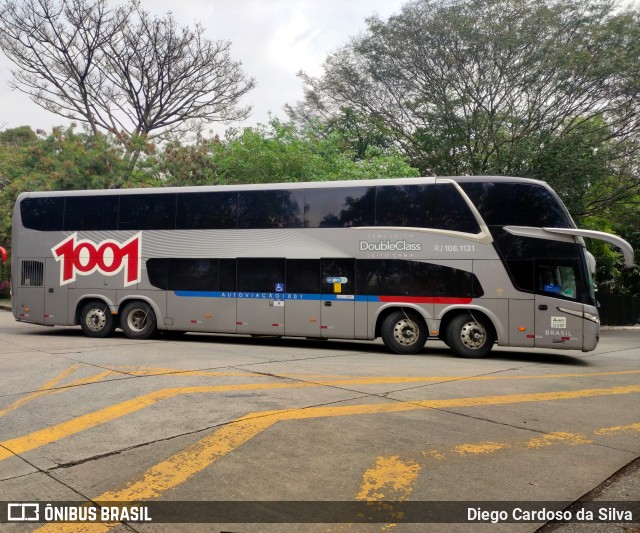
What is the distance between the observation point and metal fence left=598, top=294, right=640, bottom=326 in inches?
1314

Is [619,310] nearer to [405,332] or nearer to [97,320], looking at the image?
[405,332]

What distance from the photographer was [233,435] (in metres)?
5.59

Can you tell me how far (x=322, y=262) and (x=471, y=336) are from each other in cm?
366

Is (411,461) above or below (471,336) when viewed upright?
below

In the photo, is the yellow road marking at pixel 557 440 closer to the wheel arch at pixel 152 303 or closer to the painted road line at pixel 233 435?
the painted road line at pixel 233 435

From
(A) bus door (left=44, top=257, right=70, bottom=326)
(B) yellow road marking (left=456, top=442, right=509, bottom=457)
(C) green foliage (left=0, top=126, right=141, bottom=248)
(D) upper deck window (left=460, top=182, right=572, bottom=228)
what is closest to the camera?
(B) yellow road marking (left=456, top=442, right=509, bottom=457)

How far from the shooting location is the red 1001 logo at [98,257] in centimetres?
1487

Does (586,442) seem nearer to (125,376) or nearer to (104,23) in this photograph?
(125,376)

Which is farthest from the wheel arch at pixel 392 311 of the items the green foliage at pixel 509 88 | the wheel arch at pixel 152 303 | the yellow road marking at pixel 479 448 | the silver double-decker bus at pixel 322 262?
the green foliage at pixel 509 88

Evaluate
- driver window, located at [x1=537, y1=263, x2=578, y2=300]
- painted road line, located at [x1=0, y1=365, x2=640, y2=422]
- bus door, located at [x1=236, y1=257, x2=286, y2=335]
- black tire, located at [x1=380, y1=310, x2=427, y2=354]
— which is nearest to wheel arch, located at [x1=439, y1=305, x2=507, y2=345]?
black tire, located at [x1=380, y1=310, x2=427, y2=354]

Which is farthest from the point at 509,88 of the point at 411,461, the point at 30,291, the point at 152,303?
the point at 411,461

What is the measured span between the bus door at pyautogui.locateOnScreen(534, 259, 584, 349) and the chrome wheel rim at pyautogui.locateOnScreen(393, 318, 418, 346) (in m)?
2.54

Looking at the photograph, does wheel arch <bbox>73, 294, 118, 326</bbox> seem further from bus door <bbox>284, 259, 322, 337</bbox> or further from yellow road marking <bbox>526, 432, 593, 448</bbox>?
yellow road marking <bbox>526, 432, 593, 448</bbox>

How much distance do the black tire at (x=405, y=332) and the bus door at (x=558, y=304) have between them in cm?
240
